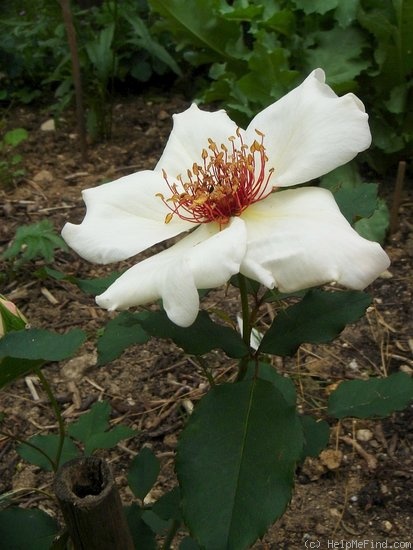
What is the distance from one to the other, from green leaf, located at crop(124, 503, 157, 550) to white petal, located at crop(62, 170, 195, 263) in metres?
0.49

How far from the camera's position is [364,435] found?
75.5 inches

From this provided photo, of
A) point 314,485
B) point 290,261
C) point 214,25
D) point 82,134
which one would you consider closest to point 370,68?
point 214,25

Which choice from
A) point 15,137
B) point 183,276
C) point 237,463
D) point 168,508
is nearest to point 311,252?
point 183,276

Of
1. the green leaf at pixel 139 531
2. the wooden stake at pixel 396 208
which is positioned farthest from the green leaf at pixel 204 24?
the green leaf at pixel 139 531

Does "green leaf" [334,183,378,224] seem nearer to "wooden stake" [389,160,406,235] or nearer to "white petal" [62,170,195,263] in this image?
"white petal" [62,170,195,263]

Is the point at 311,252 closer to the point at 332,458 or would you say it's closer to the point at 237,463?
the point at 237,463

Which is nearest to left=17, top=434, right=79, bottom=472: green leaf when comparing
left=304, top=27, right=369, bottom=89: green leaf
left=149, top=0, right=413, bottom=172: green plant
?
left=149, top=0, right=413, bottom=172: green plant

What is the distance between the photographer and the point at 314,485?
180 cm

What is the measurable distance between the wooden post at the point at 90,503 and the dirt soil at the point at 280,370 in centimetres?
47

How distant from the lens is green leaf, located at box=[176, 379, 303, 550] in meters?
0.96

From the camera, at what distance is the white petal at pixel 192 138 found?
4.05ft

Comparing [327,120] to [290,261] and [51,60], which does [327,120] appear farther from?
[51,60]

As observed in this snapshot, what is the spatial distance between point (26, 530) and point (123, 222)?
53 centimetres

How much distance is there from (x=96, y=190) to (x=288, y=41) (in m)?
2.06
